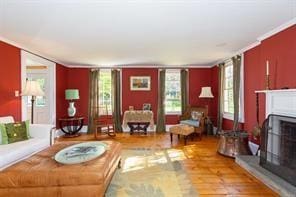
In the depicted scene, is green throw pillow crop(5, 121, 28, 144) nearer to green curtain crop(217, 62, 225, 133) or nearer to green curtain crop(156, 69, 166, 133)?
green curtain crop(156, 69, 166, 133)

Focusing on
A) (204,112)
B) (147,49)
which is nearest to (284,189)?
(147,49)

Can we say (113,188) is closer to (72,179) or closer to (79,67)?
(72,179)

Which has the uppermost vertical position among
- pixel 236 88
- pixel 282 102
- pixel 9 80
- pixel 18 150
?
pixel 9 80

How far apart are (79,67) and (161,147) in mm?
4342

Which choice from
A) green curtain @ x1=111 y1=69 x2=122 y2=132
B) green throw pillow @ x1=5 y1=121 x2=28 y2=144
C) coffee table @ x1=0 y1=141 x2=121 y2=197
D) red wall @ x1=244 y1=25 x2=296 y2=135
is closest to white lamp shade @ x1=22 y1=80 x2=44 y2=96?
green throw pillow @ x1=5 y1=121 x2=28 y2=144

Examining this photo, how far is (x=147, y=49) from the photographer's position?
5422 mm

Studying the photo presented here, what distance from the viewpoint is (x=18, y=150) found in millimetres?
3490

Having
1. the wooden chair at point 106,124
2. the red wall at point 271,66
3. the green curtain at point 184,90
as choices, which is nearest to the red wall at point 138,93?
the wooden chair at point 106,124

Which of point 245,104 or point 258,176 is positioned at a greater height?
point 245,104

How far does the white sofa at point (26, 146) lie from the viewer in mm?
3247

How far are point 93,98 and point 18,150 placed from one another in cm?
473

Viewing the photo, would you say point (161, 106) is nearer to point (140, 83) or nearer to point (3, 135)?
point (140, 83)

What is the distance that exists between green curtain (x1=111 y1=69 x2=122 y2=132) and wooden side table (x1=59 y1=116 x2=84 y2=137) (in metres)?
1.16

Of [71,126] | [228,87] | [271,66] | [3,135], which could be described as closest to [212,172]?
[271,66]
